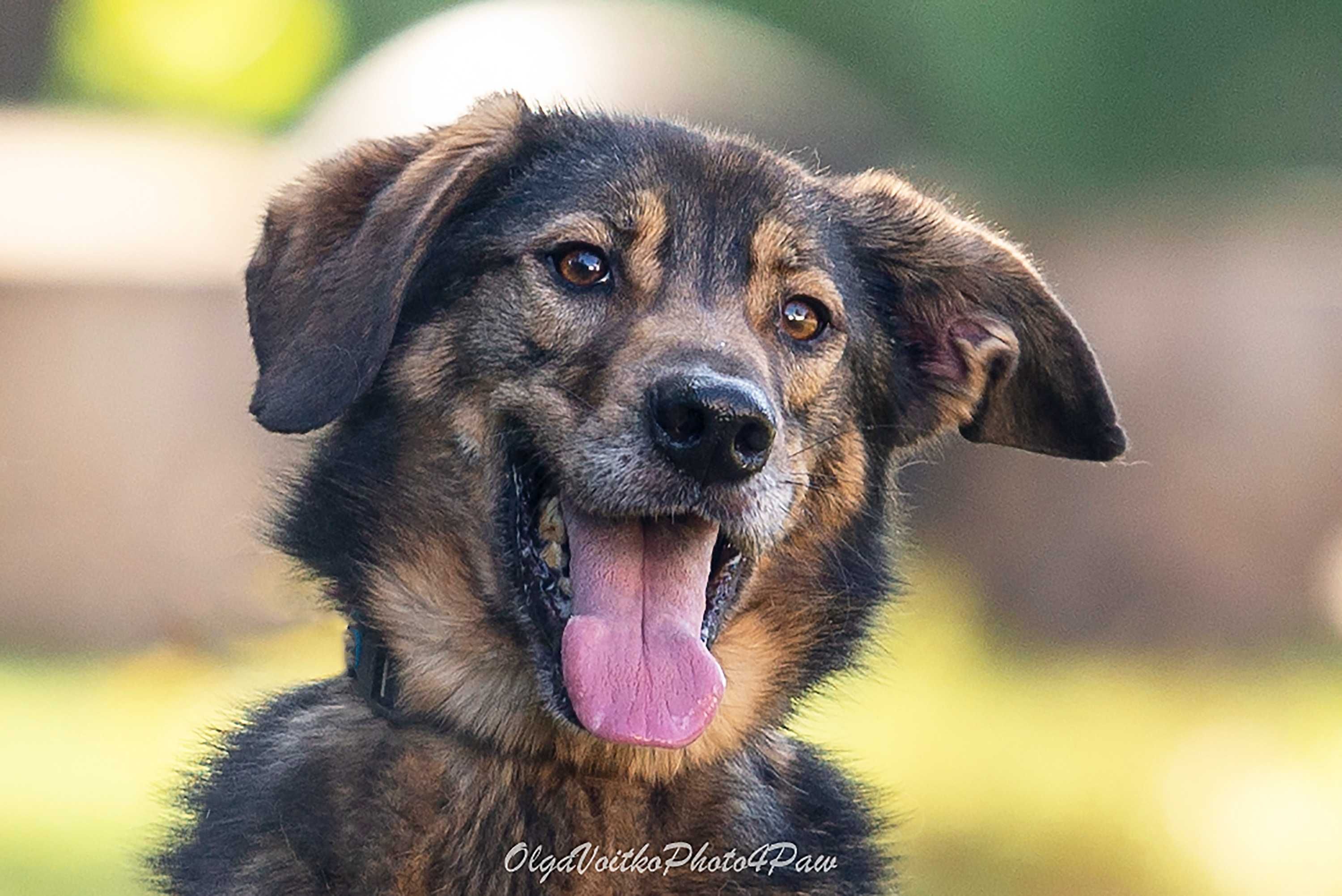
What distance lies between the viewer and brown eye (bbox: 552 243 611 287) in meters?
3.26

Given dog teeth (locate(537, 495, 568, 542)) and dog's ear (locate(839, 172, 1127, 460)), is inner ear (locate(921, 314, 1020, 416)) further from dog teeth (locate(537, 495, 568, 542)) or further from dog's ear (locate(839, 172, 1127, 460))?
dog teeth (locate(537, 495, 568, 542))

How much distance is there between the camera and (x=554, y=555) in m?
3.16

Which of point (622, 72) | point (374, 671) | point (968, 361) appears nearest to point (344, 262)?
point (374, 671)

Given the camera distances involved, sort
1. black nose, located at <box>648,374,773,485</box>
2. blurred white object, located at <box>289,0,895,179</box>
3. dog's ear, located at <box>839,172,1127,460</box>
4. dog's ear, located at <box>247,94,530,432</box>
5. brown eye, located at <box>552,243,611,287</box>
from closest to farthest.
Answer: black nose, located at <box>648,374,773,485</box>
dog's ear, located at <box>247,94,530,432</box>
brown eye, located at <box>552,243,611,287</box>
dog's ear, located at <box>839,172,1127,460</box>
blurred white object, located at <box>289,0,895,179</box>

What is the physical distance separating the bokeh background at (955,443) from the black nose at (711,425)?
337 centimetres

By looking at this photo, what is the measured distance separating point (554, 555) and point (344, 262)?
0.68 m

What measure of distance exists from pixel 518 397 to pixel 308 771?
0.78 m

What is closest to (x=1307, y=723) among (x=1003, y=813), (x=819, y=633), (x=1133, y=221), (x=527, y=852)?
(x=1003, y=813)

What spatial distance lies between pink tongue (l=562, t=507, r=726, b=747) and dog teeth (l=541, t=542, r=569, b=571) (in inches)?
0.7

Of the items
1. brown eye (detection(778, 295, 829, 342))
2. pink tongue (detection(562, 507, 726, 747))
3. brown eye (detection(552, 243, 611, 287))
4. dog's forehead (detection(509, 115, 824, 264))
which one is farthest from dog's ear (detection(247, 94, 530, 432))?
brown eye (detection(778, 295, 829, 342))

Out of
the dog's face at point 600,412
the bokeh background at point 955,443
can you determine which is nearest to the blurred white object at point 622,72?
the bokeh background at point 955,443

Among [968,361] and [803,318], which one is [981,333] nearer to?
[968,361]

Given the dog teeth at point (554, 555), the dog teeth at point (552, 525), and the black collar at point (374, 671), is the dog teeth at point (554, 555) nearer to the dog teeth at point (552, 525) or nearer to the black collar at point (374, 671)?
the dog teeth at point (552, 525)

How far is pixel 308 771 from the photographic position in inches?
122
